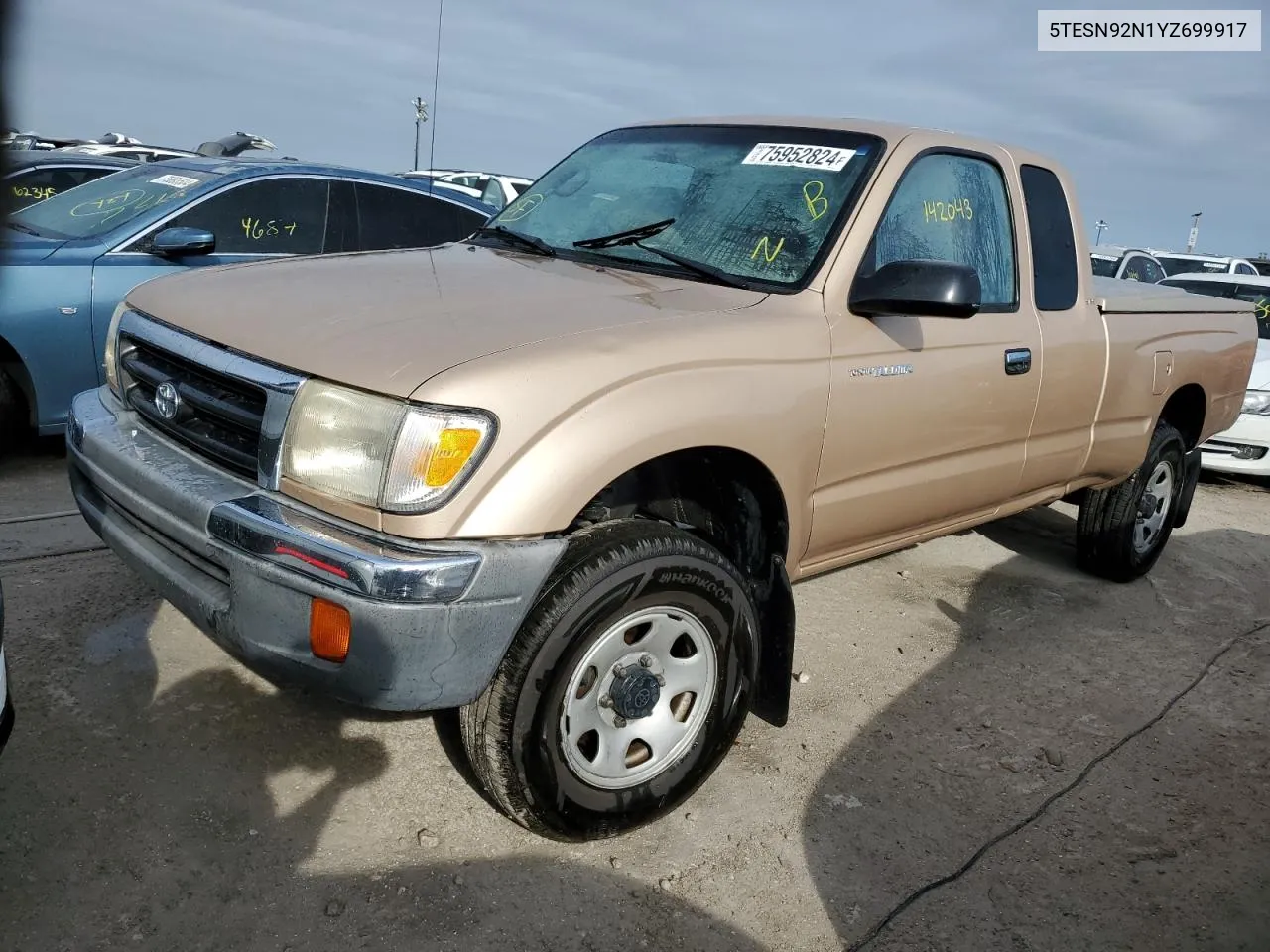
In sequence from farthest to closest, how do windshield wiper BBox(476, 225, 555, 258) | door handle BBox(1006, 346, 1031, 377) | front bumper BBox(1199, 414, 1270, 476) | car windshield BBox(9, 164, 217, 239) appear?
1. front bumper BBox(1199, 414, 1270, 476)
2. car windshield BBox(9, 164, 217, 239)
3. door handle BBox(1006, 346, 1031, 377)
4. windshield wiper BBox(476, 225, 555, 258)

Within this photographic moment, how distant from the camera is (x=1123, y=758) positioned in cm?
339

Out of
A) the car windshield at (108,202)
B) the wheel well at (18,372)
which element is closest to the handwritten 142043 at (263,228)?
the car windshield at (108,202)

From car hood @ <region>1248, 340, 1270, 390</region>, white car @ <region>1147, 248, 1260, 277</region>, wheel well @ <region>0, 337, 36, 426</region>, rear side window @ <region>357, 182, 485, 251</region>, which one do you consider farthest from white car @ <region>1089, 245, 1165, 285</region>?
wheel well @ <region>0, 337, 36, 426</region>

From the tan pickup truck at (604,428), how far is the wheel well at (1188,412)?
1.18 meters

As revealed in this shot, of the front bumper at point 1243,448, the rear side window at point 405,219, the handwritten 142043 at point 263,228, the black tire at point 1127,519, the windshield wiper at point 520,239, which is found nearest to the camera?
the windshield wiper at point 520,239

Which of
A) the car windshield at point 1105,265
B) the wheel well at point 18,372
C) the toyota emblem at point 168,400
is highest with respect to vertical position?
the car windshield at point 1105,265

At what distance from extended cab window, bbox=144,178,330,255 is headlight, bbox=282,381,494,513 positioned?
379cm

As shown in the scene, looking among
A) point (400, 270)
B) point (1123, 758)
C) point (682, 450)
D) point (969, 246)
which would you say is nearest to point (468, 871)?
point (682, 450)

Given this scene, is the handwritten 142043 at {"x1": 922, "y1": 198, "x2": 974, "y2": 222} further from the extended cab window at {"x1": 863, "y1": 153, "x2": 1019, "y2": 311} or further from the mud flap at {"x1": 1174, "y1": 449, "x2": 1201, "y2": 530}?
the mud flap at {"x1": 1174, "y1": 449, "x2": 1201, "y2": 530}

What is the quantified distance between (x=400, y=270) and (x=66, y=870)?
1755 mm

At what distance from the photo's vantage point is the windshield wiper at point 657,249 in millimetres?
3041

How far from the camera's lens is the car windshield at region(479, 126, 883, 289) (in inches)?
123

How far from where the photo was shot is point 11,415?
199 inches

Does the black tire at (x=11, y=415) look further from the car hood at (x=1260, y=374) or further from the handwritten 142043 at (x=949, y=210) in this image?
the car hood at (x=1260, y=374)
